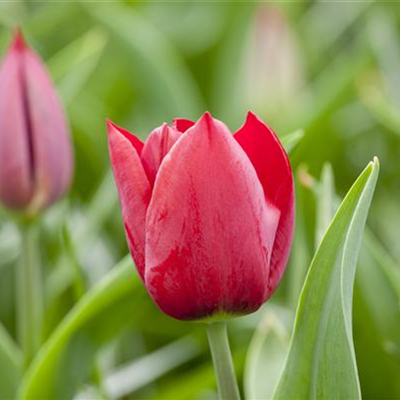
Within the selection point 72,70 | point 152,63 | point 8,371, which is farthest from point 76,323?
point 152,63

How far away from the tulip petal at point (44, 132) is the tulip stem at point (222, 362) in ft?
1.04

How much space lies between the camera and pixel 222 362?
0.53 metres

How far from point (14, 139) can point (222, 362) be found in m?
0.32

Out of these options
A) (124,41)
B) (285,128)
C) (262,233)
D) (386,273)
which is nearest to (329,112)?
(285,128)

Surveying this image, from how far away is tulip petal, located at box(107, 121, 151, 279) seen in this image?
0.51 metres

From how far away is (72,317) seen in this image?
2.40 feet

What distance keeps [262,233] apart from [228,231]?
18 mm

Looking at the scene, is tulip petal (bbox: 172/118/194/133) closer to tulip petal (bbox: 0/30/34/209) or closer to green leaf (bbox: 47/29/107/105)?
tulip petal (bbox: 0/30/34/209)

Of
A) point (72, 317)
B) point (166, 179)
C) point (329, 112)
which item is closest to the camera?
point (166, 179)

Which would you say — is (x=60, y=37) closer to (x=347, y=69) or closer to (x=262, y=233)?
(x=347, y=69)

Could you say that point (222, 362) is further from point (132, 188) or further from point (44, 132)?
point (44, 132)

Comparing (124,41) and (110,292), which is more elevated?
(124,41)

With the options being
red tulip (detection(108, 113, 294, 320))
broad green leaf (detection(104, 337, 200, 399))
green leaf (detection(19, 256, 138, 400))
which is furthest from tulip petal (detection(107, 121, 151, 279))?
broad green leaf (detection(104, 337, 200, 399))

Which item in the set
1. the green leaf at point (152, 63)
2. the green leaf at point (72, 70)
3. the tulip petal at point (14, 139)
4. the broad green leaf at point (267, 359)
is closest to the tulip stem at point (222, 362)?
the broad green leaf at point (267, 359)
